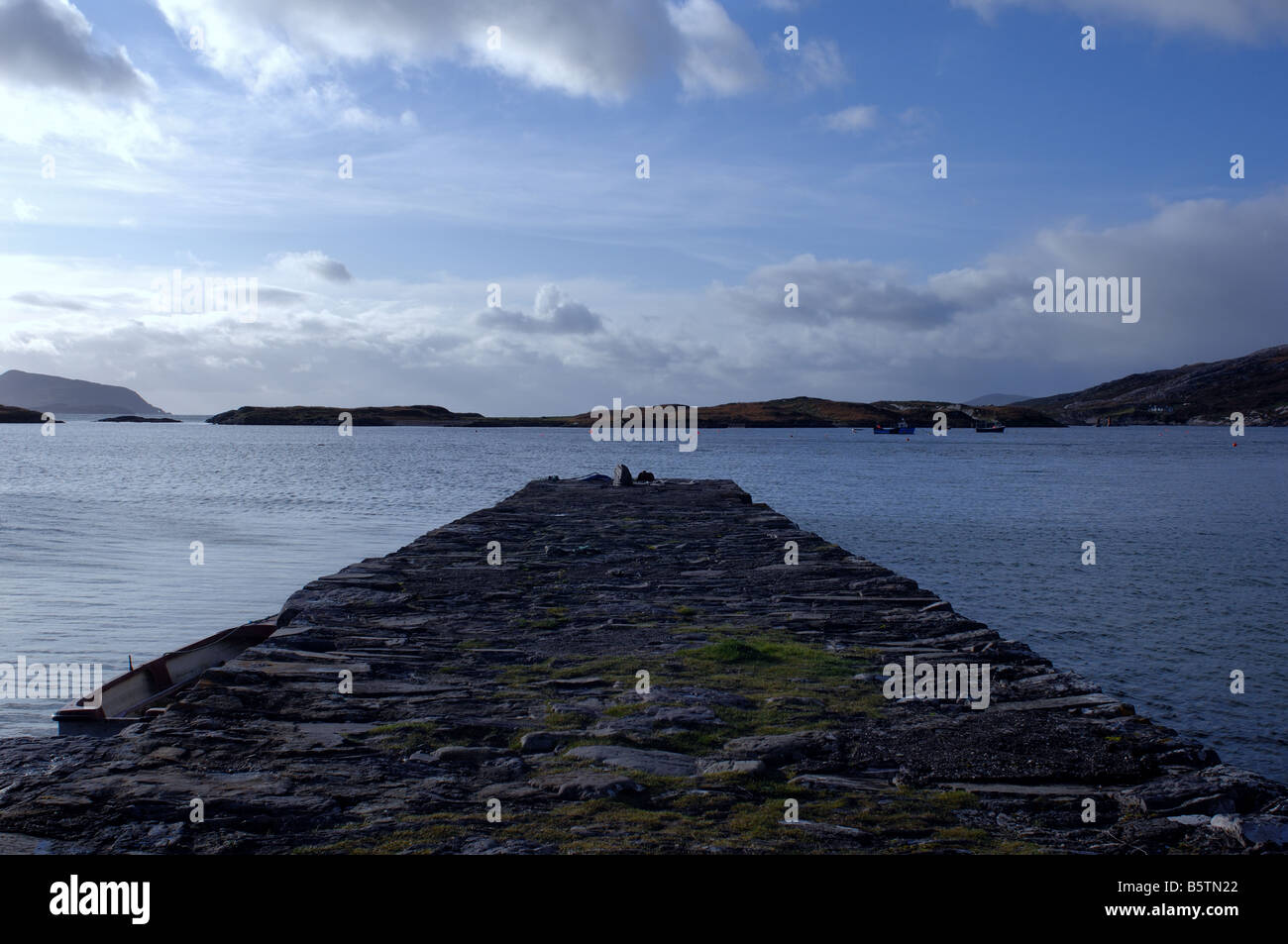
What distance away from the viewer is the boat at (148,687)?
338 inches

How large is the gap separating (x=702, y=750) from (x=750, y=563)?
794 cm

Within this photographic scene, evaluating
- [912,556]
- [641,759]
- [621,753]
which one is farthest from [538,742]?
[912,556]

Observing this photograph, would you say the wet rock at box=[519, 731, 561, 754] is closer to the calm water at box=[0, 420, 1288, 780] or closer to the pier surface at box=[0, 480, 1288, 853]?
the pier surface at box=[0, 480, 1288, 853]

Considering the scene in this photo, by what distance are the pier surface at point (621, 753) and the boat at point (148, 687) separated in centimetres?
31

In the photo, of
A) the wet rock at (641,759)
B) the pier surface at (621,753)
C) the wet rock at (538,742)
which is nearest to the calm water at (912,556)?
the pier surface at (621,753)

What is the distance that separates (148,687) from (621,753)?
6413 mm

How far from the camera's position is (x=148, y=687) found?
959cm

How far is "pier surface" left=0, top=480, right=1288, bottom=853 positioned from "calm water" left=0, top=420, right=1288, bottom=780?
17.1 ft

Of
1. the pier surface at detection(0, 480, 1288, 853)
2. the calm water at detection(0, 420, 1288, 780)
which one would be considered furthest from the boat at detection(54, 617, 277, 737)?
the calm water at detection(0, 420, 1288, 780)

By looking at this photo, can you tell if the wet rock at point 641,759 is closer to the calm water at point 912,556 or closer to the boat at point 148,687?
the boat at point 148,687

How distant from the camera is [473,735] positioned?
233 inches

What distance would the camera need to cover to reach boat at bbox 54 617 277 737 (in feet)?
28.2
